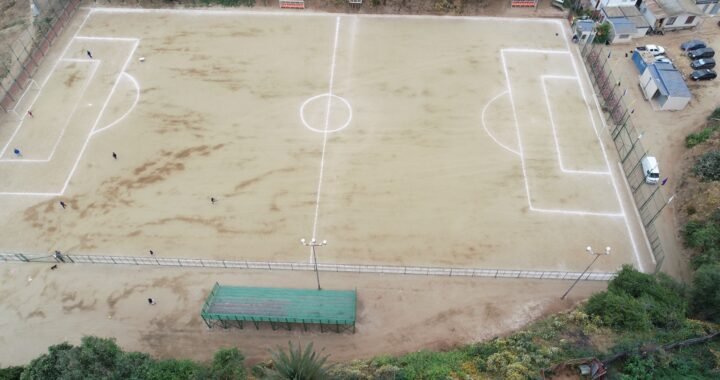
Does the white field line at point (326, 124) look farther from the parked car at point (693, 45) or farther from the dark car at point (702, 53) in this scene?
the dark car at point (702, 53)

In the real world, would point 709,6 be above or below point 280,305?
above

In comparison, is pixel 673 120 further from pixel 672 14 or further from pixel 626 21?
pixel 672 14

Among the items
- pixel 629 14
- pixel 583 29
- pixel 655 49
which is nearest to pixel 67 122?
pixel 583 29

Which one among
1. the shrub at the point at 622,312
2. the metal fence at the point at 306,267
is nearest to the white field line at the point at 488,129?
the metal fence at the point at 306,267

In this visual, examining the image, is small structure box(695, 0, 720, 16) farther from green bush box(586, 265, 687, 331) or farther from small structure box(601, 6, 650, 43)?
green bush box(586, 265, 687, 331)

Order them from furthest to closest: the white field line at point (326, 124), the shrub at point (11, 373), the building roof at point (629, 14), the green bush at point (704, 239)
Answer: the building roof at point (629, 14)
the white field line at point (326, 124)
the green bush at point (704, 239)
the shrub at point (11, 373)

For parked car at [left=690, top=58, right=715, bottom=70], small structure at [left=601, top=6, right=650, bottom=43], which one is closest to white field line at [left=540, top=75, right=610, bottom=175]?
small structure at [left=601, top=6, right=650, bottom=43]
